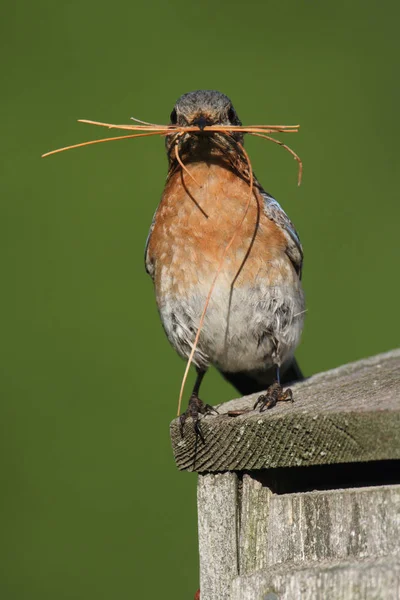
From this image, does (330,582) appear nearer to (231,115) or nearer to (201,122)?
(201,122)

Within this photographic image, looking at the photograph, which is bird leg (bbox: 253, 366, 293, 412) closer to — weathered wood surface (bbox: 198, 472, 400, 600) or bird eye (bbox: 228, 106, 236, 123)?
weathered wood surface (bbox: 198, 472, 400, 600)

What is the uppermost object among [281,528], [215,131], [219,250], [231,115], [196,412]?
[231,115]

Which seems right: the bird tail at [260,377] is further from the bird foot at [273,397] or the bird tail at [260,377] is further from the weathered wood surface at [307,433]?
the weathered wood surface at [307,433]

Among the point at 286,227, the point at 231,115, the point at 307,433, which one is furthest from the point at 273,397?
the point at 231,115

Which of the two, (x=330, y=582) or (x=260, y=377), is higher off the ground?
(x=260, y=377)

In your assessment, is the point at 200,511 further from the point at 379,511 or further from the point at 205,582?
the point at 379,511

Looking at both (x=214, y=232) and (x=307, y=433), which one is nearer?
(x=307, y=433)
